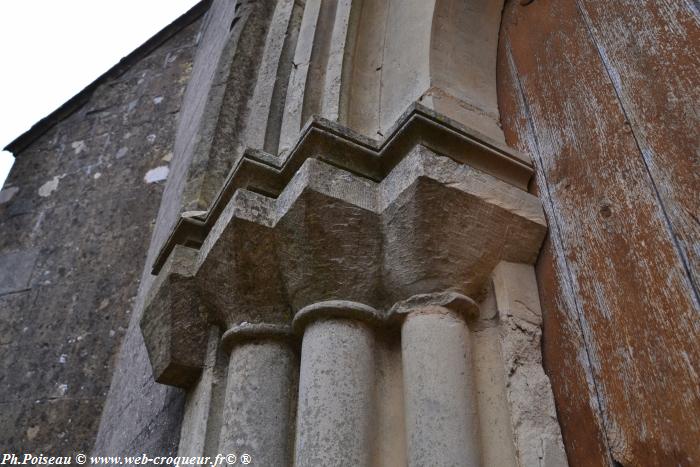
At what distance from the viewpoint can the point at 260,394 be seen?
50.9 inches

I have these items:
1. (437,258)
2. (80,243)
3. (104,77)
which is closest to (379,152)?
(437,258)

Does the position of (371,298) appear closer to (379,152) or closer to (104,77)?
(379,152)

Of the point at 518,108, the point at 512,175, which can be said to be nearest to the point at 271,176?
the point at 512,175

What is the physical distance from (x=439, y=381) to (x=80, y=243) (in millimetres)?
2385

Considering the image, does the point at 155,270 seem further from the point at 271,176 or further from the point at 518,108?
the point at 518,108

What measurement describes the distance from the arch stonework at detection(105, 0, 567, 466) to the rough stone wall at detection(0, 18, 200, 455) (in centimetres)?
108

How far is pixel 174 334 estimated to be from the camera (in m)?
1.49

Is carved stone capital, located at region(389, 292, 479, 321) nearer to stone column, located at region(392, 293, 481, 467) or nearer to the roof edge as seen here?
stone column, located at region(392, 293, 481, 467)

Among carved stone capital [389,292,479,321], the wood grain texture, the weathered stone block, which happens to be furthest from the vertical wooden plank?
the weathered stone block

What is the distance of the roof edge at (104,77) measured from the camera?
150 inches

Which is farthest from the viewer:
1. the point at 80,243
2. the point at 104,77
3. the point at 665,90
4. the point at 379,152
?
the point at 104,77

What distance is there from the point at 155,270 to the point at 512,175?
103 centimetres

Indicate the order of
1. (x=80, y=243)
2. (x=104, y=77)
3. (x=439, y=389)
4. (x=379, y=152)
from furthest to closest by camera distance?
(x=104, y=77) < (x=80, y=243) < (x=379, y=152) < (x=439, y=389)

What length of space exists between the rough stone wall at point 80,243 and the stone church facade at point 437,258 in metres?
0.48
